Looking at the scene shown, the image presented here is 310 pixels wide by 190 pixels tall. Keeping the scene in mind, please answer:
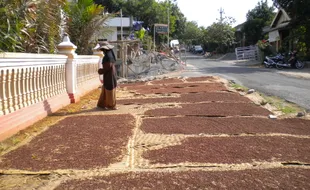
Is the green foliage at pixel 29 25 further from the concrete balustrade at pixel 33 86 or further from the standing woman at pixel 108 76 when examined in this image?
the standing woman at pixel 108 76

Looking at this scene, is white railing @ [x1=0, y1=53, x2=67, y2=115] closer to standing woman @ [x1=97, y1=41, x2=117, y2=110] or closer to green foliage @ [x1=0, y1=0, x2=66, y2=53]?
green foliage @ [x1=0, y1=0, x2=66, y2=53]

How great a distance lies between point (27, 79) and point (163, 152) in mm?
3000

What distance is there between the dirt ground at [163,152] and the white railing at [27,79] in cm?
55

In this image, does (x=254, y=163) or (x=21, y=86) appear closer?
(x=254, y=163)

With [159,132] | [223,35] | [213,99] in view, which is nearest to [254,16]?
[223,35]

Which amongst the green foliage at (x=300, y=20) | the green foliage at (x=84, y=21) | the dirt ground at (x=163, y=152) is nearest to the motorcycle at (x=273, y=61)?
the green foliage at (x=300, y=20)

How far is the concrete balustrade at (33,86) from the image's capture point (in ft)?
16.1

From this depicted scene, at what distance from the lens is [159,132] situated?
5289mm

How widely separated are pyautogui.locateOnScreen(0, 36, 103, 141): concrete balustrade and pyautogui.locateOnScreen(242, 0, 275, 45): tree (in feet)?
113

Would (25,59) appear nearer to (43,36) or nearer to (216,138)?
(216,138)

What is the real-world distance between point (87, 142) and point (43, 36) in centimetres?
548

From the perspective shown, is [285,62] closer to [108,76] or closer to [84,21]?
[84,21]

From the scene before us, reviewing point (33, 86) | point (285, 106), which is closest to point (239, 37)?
point (285, 106)

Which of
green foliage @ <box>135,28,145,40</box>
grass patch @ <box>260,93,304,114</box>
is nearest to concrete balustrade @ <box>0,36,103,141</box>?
grass patch @ <box>260,93,304,114</box>
